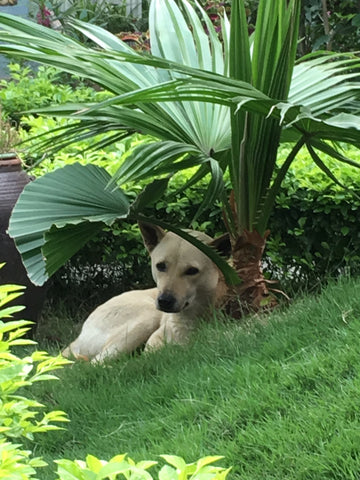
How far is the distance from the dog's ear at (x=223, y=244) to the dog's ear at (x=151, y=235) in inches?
10.8

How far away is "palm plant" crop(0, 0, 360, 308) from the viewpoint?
145 inches

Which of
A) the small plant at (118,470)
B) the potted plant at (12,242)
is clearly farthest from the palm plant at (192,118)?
the small plant at (118,470)

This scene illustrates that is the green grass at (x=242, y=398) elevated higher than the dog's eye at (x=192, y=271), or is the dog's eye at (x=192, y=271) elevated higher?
the dog's eye at (x=192, y=271)

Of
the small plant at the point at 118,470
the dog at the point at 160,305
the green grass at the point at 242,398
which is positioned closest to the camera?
the small plant at the point at 118,470

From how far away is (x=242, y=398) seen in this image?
334 cm

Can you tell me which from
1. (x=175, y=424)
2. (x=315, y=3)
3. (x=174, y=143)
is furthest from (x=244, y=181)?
(x=315, y=3)

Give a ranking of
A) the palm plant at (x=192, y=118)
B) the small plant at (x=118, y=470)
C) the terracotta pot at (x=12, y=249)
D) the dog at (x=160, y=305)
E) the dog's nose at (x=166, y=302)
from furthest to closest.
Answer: the terracotta pot at (x=12, y=249)
the dog at (x=160, y=305)
the dog's nose at (x=166, y=302)
the palm plant at (x=192, y=118)
the small plant at (x=118, y=470)

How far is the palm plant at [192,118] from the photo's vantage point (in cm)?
368

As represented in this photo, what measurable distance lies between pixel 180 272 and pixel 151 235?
12.2 inches

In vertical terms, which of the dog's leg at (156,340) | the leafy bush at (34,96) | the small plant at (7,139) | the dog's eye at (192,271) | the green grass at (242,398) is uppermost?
the small plant at (7,139)

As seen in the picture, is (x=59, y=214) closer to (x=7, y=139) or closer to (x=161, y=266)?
(x=161, y=266)

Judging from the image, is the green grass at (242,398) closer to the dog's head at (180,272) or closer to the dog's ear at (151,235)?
the dog's head at (180,272)

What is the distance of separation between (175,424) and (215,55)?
202cm

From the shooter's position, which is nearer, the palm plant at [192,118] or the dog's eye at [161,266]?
the palm plant at [192,118]
